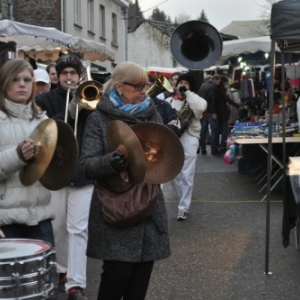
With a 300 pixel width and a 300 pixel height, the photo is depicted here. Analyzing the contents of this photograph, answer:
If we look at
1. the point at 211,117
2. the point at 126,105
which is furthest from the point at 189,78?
the point at 211,117

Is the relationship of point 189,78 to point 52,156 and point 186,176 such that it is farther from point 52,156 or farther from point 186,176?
point 52,156

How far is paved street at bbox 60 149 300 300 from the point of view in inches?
211

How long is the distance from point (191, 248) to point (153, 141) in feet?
11.0

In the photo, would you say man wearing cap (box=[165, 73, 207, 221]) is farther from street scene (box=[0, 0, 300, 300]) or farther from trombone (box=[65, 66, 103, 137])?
trombone (box=[65, 66, 103, 137])

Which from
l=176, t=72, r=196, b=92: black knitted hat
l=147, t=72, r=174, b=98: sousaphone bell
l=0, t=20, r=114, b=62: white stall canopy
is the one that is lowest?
l=147, t=72, r=174, b=98: sousaphone bell

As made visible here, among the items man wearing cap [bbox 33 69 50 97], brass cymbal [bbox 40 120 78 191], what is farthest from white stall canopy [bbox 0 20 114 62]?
brass cymbal [bbox 40 120 78 191]

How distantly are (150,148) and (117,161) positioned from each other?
267 mm

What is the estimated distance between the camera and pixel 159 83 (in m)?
6.36

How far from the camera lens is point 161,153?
3572 millimetres

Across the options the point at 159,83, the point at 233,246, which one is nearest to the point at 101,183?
the point at 159,83

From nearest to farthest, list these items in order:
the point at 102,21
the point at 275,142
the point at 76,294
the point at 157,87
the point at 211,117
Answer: the point at 76,294
the point at 157,87
the point at 275,142
the point at 211,117
the point at 102,21

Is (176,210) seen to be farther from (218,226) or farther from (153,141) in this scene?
(153,141)

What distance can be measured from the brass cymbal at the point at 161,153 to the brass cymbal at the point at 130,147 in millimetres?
152

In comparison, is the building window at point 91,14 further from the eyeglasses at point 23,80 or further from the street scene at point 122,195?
the eyeglasses at point 23,80
